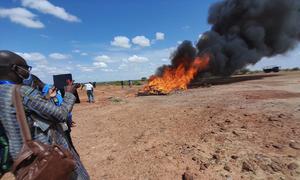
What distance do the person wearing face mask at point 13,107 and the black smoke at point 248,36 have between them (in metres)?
24.9

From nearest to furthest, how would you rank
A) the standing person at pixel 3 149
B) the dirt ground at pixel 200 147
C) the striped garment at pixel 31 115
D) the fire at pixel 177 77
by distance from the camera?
1. the striped garment at pixel 31 115
2. the standing person at pixel 3 149
3. the dirt ground at pixel 200 147
4. the fire at pixel 177 77

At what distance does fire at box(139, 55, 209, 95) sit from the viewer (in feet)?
72.9

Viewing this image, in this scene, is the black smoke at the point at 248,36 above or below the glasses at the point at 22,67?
above

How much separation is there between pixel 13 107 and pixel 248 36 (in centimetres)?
2894

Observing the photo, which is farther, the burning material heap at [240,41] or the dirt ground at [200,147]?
the burning material heap at [240,41]

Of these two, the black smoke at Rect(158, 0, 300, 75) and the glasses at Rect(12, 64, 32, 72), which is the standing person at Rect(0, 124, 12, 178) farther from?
the black smoke at Rect(158, 0, 300, 75)

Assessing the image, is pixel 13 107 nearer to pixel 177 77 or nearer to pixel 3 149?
pixel 3 149

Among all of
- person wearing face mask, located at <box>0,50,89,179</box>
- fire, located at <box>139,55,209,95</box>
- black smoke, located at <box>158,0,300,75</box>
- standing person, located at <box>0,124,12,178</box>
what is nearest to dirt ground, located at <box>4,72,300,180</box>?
standing person, located at <box>0,124,12,178</box>

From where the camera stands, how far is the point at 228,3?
31.0 m

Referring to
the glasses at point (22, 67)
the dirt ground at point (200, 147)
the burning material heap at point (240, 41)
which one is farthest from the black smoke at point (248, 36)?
the glasses at point (22, 67)

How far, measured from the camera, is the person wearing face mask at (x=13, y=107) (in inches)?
74.0

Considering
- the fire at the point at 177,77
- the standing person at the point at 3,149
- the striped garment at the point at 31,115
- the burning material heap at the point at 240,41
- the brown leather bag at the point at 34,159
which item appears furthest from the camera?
the burning material heap at the point at 240,41

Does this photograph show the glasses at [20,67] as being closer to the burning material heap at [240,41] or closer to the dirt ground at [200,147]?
the dirt ground at [200,147]

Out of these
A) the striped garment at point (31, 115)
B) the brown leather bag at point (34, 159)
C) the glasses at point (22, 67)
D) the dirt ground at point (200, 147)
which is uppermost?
the glasses at point (22, 67)
